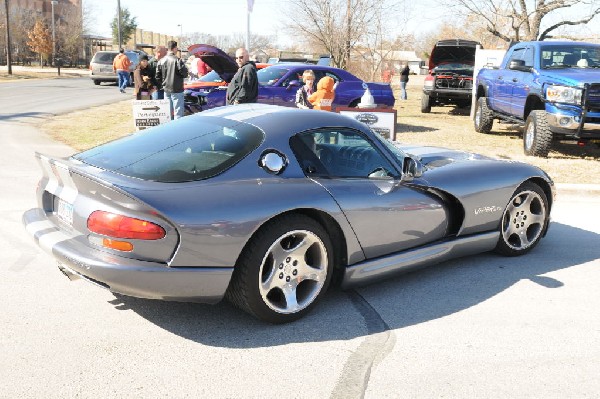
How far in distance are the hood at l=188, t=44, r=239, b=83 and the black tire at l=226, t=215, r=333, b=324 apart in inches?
351

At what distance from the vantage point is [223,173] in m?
3.61

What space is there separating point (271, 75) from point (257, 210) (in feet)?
32.7

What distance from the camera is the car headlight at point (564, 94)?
9711 mm

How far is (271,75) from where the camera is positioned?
13086 millimetres

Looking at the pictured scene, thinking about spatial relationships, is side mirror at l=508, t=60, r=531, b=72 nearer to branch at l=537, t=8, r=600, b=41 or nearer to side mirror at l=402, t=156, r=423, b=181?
side mirror at l=402, t=156, r=423, b=181

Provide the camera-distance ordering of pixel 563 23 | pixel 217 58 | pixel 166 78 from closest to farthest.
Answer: pixel 166 78 → pixel 217 58 → pixel 563 23

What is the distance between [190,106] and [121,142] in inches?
350

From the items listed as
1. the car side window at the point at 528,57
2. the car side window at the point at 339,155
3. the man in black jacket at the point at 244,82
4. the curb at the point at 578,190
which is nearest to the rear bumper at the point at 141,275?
the car side window at the point at 339,155

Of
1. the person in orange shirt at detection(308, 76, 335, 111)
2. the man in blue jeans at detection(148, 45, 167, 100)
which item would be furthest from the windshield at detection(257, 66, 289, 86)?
the person in orange shirt at detection(308, 76, 335, 111)

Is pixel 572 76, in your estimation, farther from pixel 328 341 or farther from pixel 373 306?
pixel 328 341

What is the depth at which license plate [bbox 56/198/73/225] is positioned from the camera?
3.63m

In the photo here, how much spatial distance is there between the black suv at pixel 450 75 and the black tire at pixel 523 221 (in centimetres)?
1400

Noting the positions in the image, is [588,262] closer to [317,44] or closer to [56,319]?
[56,319]

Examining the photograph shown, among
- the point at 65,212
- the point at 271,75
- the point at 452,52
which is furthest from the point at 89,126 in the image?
the point at 452,52
